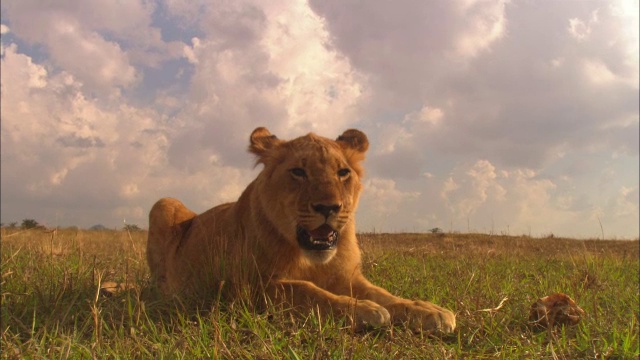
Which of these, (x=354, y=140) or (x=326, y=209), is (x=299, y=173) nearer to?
(x=326, y=209)

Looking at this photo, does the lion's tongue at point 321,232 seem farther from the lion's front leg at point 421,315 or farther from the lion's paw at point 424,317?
the lion's paw at point 424,317

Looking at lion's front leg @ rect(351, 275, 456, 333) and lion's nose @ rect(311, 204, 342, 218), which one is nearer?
lion's front leg @ rect(351, 275, 456, 333)

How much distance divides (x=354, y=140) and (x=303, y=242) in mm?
1325

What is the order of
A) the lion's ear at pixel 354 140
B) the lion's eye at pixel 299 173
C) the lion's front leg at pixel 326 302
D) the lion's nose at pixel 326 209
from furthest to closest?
the lion's ear at pixel 354 140
the lion's eye at pixel 299 173
the lion's nose at pixel 326 209
the lion's front leg at pixel 326 302

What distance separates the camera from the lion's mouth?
4.08 metres

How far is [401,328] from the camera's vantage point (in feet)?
11.5

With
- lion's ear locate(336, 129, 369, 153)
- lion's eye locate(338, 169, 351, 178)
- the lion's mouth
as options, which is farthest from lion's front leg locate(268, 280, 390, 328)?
lion's ear locate(336, 129, 369, 153)

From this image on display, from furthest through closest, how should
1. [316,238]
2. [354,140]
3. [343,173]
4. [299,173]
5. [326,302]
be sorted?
[354,140] < [343,173] < [299,173] < [316,238] < [326,302]

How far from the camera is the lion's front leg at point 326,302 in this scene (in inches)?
133

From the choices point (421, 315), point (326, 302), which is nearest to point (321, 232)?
point (326, 302)

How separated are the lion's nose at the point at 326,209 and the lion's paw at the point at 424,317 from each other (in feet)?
2.57

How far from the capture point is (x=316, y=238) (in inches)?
161

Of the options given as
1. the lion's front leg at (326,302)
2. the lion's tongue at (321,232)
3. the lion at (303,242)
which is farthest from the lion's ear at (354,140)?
the lion's front leg at (326,302)

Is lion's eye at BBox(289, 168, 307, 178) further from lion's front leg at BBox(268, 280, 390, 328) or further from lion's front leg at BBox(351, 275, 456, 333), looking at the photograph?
lion's front leg at BBox(351, 275, 456, 333)
